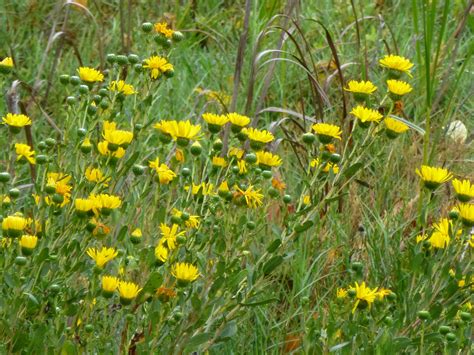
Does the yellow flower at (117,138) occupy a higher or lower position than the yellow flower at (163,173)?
higher

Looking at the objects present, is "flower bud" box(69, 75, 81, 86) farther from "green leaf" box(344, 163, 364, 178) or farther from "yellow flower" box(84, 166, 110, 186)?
"green leaf" box(344, 163, 364, 178)

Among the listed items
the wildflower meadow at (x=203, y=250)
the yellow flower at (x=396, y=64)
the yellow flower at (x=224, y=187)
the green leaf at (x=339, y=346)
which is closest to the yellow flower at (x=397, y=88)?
the wildflower meadow at (x=203, y=250)

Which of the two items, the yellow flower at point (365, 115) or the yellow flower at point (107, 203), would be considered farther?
the yellow flower at point (365, 115)

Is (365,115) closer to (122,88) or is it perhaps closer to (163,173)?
(163,173)

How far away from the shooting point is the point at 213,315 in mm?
1979

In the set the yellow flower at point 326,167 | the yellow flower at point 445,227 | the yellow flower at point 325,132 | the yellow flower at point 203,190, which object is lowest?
the yellow flower at point 445,227

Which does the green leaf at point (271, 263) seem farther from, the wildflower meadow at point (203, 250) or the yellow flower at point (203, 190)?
the yellow flower at point (203, 190)

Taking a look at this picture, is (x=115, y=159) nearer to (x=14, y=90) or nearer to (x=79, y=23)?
(x=14, y=90)

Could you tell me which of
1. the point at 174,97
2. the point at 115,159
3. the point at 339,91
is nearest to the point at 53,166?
the point at 115,159

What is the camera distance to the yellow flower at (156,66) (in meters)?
2.22

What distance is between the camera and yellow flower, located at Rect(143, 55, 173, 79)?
222 cm

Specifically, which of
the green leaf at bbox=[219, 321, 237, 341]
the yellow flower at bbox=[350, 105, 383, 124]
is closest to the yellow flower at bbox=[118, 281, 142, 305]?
the green leaf at bbox=[219, 321, 237, 341]

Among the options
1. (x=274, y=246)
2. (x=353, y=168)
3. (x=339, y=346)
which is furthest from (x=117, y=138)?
(x=339, y=346)

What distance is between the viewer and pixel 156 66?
2.23 meters
